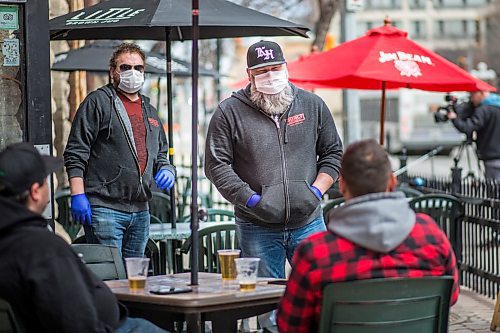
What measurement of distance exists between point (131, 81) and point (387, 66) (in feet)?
12.3

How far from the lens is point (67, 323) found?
12.8ft

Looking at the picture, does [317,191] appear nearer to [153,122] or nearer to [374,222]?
[153,122]

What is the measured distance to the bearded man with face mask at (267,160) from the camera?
6043 mm

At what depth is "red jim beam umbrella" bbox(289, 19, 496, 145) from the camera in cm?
973

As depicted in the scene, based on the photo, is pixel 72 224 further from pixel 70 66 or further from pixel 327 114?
pixel 327 114

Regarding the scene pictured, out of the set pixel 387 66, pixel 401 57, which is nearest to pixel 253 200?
pixel 387 66

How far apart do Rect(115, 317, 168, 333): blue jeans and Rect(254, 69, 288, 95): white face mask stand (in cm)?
195

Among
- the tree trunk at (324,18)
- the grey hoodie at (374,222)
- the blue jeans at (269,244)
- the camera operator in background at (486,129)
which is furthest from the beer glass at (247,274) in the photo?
the tree trunk at (324,18)

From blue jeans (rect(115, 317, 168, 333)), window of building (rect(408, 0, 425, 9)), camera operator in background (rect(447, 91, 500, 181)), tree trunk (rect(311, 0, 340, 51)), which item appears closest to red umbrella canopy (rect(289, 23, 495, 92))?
camera operator in background (rect(447, 91, 500, 181))

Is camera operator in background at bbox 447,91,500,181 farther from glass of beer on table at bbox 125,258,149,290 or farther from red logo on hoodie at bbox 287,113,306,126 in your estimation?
glass of beer on table at bbox 125,258,149,290

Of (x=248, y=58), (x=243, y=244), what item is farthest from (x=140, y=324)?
(x=248, y=58)

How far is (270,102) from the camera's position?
20.0 feet

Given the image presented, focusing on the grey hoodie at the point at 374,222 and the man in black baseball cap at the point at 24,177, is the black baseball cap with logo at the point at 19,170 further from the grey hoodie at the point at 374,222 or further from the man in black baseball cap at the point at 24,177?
the grey hoodie at the point at 374,222

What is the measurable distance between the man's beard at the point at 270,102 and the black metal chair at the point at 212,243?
104 centimetres
